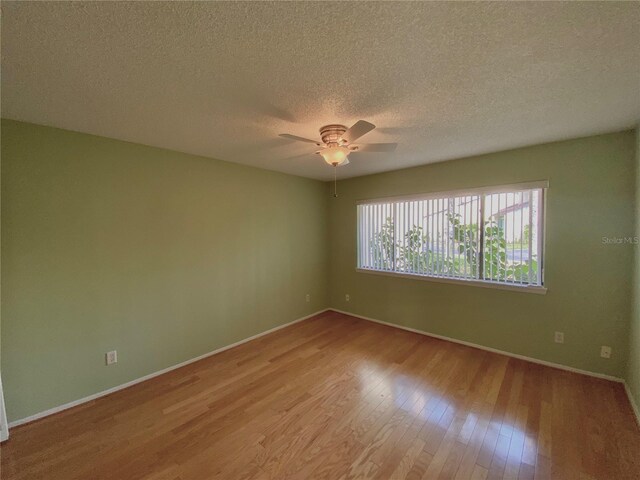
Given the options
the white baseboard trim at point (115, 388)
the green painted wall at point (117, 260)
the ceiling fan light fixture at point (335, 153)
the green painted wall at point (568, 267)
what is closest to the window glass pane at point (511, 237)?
the green painted wall at point (568, 267)

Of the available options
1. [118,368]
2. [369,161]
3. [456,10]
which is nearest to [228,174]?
[369,161]

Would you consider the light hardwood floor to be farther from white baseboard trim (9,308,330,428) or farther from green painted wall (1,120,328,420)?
green painted wall (1,120,328,420)

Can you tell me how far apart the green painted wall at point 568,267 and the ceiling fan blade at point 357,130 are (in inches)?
80.1

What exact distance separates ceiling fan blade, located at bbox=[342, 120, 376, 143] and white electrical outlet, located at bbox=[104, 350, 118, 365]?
2.83m

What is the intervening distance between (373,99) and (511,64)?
74 centimetres

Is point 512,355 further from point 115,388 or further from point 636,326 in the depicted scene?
point 115,388

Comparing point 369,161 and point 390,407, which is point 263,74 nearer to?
point 369,161

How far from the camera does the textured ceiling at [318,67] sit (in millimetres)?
1023

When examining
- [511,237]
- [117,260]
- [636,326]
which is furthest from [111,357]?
[636,326]

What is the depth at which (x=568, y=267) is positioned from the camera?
2531 mm

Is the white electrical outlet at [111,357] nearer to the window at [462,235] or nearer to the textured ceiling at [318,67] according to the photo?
the textured ceiling at [318,67]

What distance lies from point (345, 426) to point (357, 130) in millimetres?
2147

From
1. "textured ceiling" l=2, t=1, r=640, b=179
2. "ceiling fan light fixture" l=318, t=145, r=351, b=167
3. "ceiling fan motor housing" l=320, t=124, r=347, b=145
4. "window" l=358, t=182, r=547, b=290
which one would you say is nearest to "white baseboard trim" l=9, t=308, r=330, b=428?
"window" l=358, t=182, r=547, b=290

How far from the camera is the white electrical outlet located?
2.33 meters
